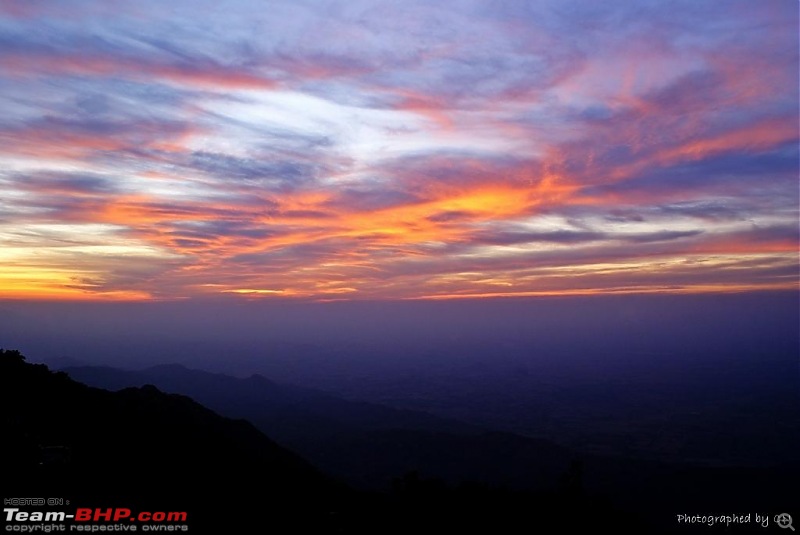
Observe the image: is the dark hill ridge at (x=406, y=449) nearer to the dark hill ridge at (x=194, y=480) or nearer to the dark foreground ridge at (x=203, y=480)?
the dark foreground ridge at (x=203, y=480)

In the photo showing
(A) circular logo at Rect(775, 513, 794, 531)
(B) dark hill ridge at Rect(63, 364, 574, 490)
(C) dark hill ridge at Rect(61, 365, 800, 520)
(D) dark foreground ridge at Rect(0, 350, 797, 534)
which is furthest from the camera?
(B) dark hill ridge at Rect(63, 364, 574, 490)

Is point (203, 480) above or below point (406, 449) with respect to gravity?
above

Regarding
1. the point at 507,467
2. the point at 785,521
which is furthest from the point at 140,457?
the point at 507,467

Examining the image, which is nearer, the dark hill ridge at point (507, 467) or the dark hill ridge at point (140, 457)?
the dark hill ridge at point (140, 457)

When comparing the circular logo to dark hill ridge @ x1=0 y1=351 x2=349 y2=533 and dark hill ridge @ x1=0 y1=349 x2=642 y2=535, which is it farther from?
dark hill ridge @ x1=0 y1=351 x2=349 y2=533

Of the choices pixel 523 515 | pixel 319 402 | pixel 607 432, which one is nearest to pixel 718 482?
pixel 607 432

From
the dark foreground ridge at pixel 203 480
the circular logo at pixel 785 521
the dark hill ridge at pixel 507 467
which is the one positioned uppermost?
the dark foreground ridge at pixel 203 480

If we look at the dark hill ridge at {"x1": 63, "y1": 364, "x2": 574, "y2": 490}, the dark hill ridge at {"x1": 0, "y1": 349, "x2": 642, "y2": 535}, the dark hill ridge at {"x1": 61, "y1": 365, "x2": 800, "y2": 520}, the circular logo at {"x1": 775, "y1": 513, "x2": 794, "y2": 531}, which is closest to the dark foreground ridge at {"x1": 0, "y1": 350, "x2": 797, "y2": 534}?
the dark hill ridge at {"x1": 0, "y1": 349, "x2": 642, "y2": 535}

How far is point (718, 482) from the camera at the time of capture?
3679 inches

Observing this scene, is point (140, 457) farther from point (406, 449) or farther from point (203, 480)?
point (406, 449)

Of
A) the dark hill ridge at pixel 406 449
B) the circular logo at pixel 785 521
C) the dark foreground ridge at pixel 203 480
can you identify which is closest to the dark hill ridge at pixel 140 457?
the dark foreground ridge at pixel 203 480

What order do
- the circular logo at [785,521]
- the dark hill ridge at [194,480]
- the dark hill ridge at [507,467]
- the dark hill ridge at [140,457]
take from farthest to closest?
the dark hill ridge at [507,467], the circular logo at [785,521], the dark hill ridge at [194,480], the dark hill ridge at [140,457]

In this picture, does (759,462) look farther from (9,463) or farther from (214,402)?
(214,402)

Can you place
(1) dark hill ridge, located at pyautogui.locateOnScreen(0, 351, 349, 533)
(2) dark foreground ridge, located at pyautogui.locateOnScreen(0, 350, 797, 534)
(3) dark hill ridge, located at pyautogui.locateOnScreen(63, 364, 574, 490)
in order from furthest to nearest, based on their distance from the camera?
(3) dark hill ridge, located at pyautogui.locateOnScreen(63, 364, 574, 490)
(2) dark foreground ridge, located at pyautogui.locateOnScreen(0, 350, 797, 534)
(1) dark hill ridge, located at pyautogui.locateOnScreen(0, 351, 349, 533)
